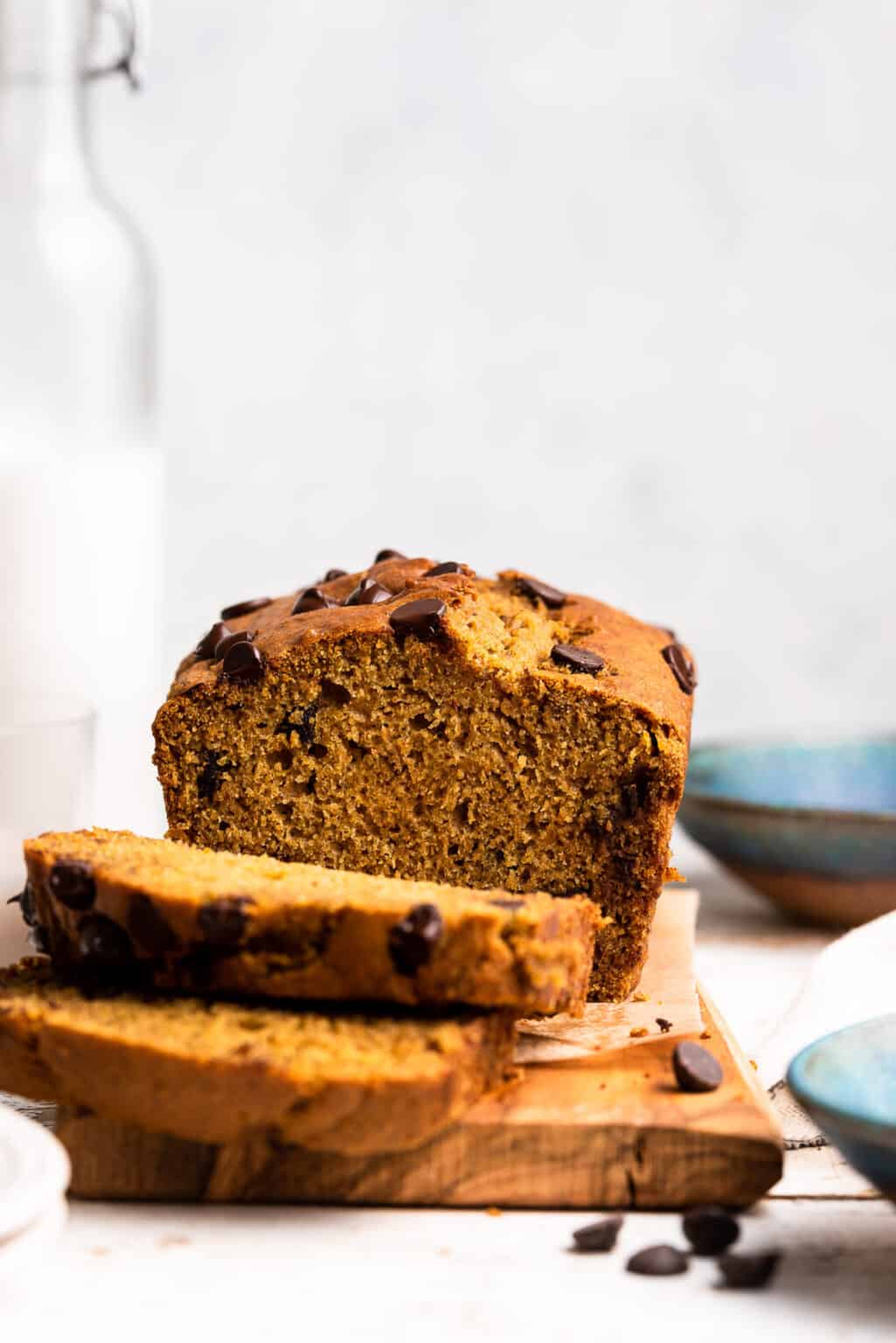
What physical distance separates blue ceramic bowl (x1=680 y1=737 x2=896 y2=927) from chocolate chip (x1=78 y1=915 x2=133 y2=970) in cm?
174

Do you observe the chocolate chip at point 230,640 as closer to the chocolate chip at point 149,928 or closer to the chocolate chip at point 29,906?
the chocolate chip at point 29,906

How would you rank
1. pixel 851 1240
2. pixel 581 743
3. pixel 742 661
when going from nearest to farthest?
pixel 851 1240
pixel 581 743
pixel 742 661

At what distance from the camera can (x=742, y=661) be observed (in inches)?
251

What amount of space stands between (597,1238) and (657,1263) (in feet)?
0.31

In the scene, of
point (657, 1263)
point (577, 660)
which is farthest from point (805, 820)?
→ point (657, 1263)

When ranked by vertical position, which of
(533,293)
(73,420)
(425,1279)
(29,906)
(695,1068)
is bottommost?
(425,1279)

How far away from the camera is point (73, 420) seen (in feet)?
14.1

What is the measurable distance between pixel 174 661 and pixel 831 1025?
3964mm

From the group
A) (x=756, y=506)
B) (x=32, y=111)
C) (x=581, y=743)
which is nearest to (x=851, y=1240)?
(x=581, y=743)

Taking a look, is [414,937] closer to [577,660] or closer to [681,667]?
[577,660]

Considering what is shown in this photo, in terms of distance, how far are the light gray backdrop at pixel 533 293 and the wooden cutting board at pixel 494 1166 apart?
152 inches

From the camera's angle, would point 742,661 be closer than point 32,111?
No

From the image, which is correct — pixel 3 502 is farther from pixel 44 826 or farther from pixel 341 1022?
pixel 341 1022

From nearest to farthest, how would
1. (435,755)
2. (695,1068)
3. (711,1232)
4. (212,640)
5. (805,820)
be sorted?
1. (711,1232)
2. (695,1068)
3. (435,755)
4. (212,640)
5. (805,820)
